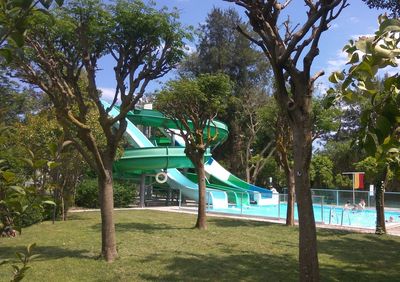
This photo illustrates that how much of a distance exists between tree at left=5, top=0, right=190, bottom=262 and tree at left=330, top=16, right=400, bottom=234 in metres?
8.36

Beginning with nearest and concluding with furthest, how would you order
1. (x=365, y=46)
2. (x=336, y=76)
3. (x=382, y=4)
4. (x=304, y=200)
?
(x=365, y=46), (x=336, y=76), (x=304, y=200), (x=382, y=4)

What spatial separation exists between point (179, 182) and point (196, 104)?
1327cm

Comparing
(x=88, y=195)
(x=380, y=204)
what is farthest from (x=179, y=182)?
(x=380, y=204)

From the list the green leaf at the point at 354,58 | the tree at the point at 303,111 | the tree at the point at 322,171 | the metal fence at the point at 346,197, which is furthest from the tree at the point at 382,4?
the tree at the point at 322,171

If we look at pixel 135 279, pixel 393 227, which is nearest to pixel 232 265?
pixel 135 279

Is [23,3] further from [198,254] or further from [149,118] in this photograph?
[149,118]

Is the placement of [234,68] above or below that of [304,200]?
above

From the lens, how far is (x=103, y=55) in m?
11.8

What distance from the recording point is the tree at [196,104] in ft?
52.7

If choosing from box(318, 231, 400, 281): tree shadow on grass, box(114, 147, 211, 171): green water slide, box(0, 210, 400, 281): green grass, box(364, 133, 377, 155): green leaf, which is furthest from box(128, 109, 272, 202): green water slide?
box(364, 133, 377, 155): green leaf

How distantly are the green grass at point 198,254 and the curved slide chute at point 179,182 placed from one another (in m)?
8.70

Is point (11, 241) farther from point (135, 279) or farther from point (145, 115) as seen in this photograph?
point (145, 115)

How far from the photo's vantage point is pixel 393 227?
18.6m

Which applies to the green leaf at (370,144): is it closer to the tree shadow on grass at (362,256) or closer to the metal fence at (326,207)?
the tree shadow on grass at (362,256)
